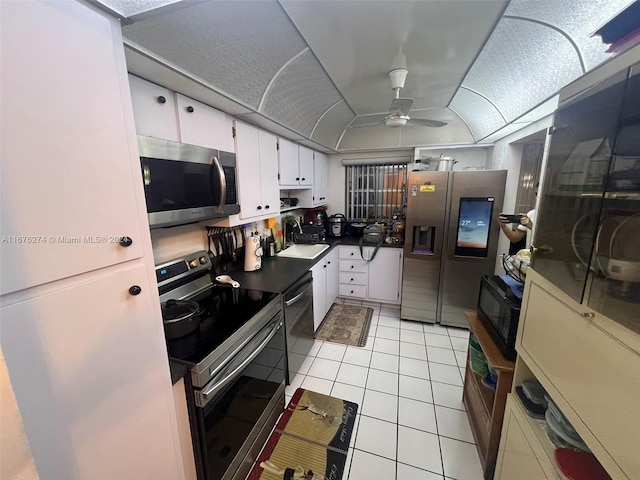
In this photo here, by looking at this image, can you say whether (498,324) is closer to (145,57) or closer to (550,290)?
(550,290)

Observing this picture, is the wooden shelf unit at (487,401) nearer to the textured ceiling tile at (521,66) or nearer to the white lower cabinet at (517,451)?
the white lower cabinet at (517,451)

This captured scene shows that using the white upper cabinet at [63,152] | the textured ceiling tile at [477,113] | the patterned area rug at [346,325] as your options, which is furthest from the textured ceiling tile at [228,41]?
the patterned area rug at [346,325]

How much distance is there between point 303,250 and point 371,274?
3.20 ft

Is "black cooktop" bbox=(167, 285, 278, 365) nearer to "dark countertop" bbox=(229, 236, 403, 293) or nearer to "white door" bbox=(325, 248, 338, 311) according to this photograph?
"dark countertop" bbox=(229, 236, 403, 293)

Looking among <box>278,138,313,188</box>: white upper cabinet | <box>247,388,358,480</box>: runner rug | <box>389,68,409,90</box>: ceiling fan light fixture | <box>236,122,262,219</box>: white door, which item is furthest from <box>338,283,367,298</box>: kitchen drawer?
<box>389,68,409,90</box>: ceiling fan light fixture

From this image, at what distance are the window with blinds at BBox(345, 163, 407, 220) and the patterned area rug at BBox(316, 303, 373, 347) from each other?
54.8 inches

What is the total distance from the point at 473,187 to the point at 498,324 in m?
1.61

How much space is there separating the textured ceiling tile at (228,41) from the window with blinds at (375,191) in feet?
7.70

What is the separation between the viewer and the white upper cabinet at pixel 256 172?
1.85 metres

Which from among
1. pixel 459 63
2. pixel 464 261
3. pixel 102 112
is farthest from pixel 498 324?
pixel 102 112

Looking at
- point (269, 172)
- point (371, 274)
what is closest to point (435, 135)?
point (371, 274)

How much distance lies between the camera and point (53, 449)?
61cm

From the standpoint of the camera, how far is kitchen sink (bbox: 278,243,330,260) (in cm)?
274

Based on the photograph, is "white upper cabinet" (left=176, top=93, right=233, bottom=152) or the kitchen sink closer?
"white upper cabinet" (left=176, top=93, right=233, bottom=152)
